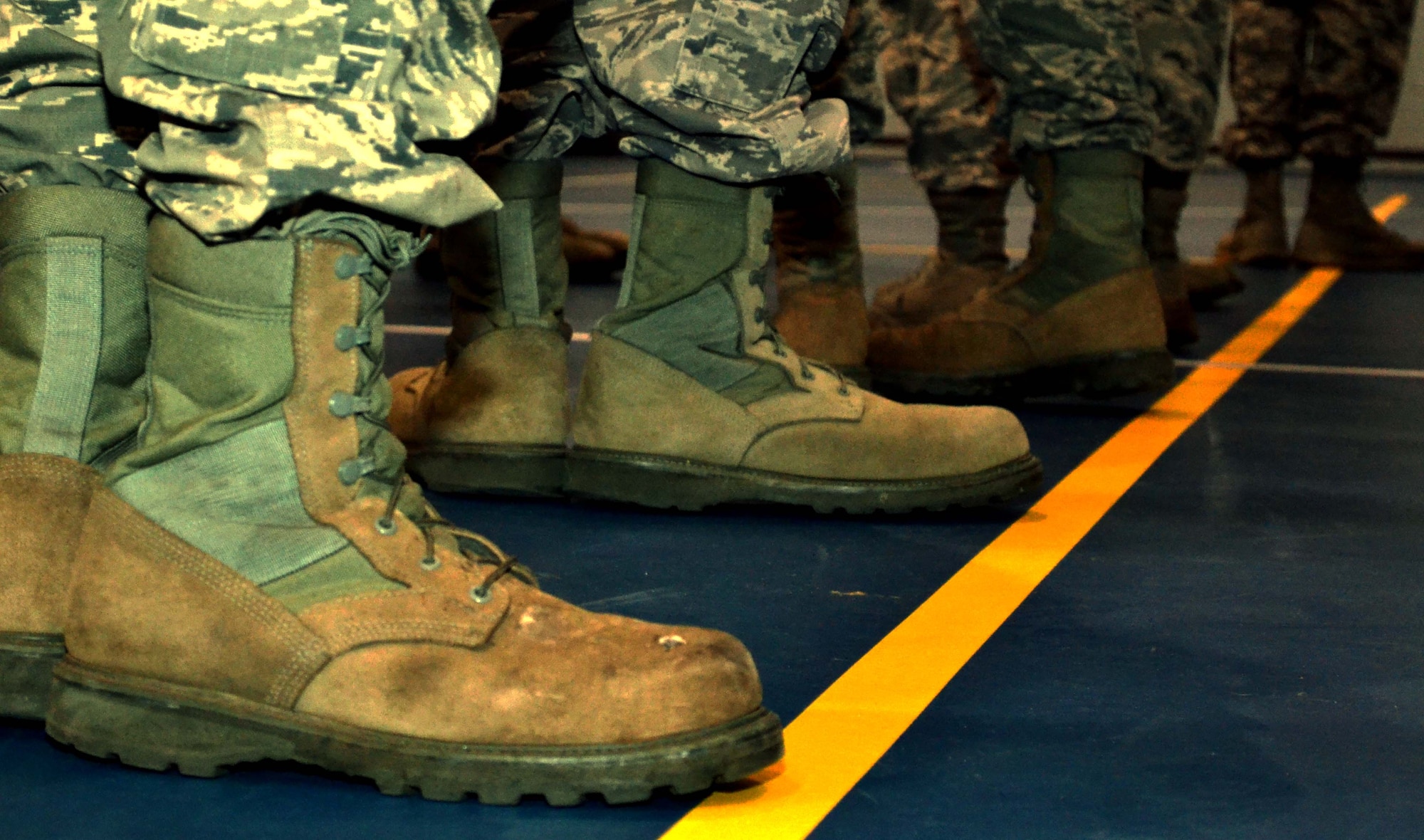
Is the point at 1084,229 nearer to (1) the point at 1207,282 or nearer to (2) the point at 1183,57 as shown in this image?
(2) the point at 1183,57

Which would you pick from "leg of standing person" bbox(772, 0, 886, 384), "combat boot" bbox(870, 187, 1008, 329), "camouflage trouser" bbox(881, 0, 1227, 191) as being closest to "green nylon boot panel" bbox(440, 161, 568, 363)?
"leg of standing person" bbox(772, 0, 886, 384)

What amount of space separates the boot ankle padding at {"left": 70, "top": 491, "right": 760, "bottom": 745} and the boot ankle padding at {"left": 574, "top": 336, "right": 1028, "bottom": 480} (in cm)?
82

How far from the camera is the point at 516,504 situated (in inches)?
87.8

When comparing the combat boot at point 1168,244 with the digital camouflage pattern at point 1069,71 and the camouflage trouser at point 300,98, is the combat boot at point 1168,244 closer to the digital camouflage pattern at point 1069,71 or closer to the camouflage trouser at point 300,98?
the digital camouflage pattern at point 1069,71

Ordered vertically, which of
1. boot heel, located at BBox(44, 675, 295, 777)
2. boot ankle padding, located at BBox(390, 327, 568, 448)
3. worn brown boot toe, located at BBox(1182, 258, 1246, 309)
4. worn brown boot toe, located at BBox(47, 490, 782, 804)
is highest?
worn brown boot toe, located at BBox(47, 490, 782, 804)

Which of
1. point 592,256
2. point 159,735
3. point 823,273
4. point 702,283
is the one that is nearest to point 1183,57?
point 823,273

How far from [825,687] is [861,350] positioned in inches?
56.9

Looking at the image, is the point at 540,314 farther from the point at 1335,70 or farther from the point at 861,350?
the point at 1335,70

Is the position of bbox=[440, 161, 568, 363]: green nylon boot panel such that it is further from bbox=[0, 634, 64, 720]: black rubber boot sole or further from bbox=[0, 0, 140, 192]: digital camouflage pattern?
bbox=[0, 634, 64, 720]: black rubber boot sole

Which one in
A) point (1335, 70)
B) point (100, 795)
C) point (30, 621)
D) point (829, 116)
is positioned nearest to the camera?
point (100, 795)

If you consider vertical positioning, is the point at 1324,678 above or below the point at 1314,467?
above

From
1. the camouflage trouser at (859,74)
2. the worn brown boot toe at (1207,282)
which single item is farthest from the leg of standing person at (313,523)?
the worn brown boot toe at (1207,282)

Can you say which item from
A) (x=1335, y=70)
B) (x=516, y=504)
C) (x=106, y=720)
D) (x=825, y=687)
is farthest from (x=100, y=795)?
(x=1335, y=70)

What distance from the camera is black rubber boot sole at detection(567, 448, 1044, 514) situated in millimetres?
2145
